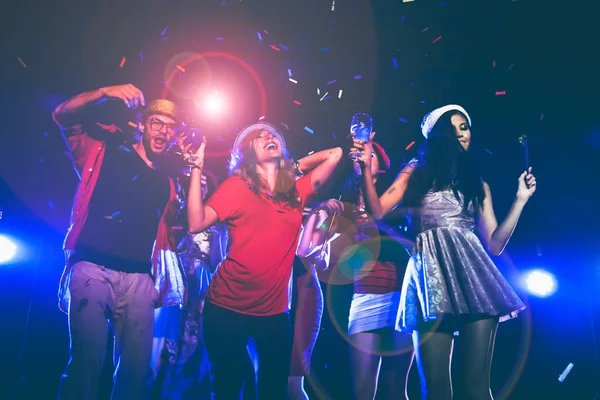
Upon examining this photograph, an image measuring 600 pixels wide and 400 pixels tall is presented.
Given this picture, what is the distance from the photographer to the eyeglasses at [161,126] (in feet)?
10.3

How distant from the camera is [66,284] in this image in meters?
2.75

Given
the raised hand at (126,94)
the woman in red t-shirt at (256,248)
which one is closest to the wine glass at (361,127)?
the woman in red t-shirt at (256,248)

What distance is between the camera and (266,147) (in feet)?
10.4

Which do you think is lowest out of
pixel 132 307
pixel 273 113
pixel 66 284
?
pixel 132 307

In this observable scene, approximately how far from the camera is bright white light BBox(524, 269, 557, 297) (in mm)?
3293

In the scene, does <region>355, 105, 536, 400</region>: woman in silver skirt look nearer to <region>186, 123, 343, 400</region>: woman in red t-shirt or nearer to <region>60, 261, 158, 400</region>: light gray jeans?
<region>186, 123, 343, 400</region>: woman in red t-shirt

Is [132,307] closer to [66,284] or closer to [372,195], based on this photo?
[66,284]

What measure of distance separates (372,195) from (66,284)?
80.8 inches

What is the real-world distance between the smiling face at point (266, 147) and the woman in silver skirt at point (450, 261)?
78cm

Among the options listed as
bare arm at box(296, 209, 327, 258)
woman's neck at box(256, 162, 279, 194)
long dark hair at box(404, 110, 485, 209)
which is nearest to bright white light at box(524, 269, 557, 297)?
long dark hair at box(404, 110, 485, 209)

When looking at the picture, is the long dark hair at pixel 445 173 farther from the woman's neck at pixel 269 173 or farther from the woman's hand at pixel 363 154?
the woman's neck at pixel 269 173

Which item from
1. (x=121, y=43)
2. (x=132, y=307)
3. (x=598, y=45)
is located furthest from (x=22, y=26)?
(x=598, y=45)

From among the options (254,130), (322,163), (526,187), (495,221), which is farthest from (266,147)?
(526,187)

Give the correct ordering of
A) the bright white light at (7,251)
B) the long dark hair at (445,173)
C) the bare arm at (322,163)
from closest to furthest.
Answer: the long dark hair at (445,173), the bright white light at (7,251), the bare arm at (322,163)
